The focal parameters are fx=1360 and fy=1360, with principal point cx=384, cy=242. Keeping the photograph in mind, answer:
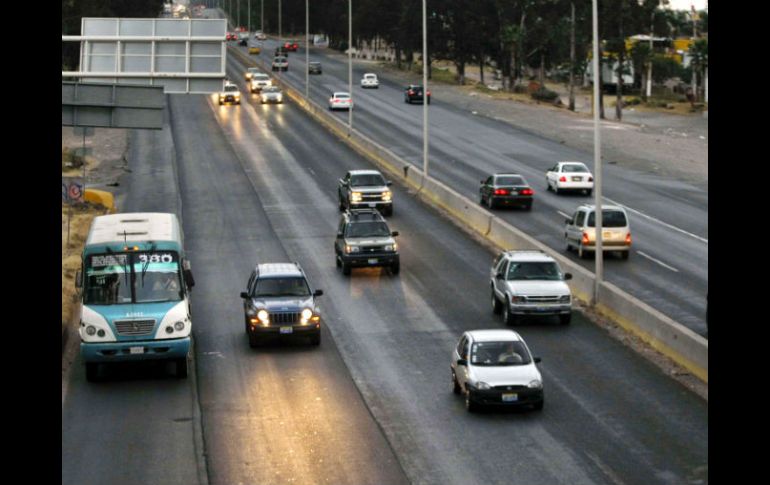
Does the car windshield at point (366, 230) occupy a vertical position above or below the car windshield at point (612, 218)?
below

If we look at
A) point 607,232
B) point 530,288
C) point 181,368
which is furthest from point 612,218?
point 181,368

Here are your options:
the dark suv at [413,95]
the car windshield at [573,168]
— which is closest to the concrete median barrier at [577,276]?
the car windshield at [573,168]

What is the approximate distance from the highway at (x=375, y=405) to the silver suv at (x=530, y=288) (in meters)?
0.51

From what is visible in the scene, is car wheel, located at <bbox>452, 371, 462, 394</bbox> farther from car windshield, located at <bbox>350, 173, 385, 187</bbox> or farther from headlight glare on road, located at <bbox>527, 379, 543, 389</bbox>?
car windshield, located at <bbox>350, 173, 385, 187</bbox>

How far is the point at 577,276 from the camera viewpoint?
126ft

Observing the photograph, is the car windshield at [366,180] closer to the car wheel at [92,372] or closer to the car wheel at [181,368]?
the car wheel at [181,368]

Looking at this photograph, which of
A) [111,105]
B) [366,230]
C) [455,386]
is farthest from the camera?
[366,230]

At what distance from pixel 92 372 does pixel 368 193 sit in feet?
88.5

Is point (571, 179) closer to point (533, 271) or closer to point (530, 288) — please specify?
point (533, 271)

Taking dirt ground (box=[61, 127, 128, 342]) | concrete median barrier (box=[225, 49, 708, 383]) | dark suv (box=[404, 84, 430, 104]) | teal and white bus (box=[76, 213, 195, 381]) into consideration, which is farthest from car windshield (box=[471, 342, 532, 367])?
dark suv (box=[404, 84, 430, 104])

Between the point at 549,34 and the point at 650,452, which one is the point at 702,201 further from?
the point at 549,34

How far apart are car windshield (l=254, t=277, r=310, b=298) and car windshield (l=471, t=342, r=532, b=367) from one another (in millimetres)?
6908

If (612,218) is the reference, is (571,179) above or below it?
above

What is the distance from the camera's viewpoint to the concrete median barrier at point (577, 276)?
30172 mm
